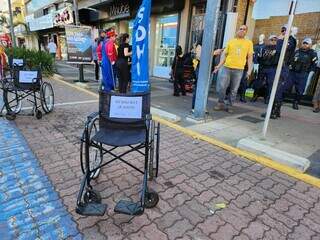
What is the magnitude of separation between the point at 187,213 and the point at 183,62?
571 cm

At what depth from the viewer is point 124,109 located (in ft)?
8.62

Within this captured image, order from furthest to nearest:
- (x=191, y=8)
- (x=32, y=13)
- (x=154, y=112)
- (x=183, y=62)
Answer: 1. (x=32, y=13)
2. (x=191, y=8)
3. (x=183, y=62)
4. (x=154, y=112)

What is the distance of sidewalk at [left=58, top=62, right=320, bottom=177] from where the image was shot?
12.7 feet

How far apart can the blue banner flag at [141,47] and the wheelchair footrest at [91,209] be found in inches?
92.0

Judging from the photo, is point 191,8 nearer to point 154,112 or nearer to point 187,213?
point 154,112

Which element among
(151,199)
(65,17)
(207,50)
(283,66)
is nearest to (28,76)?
(207,50)

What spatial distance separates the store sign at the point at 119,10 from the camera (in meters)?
12.3

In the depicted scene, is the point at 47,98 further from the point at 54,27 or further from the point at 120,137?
the point at 54,27

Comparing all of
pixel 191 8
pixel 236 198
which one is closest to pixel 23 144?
pixel 236 198

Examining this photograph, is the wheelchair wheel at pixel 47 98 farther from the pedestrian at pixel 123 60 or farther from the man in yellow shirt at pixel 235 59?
the man in yellow shirt at pixel 235 59

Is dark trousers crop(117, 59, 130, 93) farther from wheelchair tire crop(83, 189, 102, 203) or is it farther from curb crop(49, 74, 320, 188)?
wheelchair tire crop(83, 189, 102, 203)

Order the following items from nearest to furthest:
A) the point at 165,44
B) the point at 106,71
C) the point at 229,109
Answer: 1. the point at 229,109
2. the point at 106,71
3. the point at 165,44

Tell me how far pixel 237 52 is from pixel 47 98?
167 inches

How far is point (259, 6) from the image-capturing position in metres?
4.30
